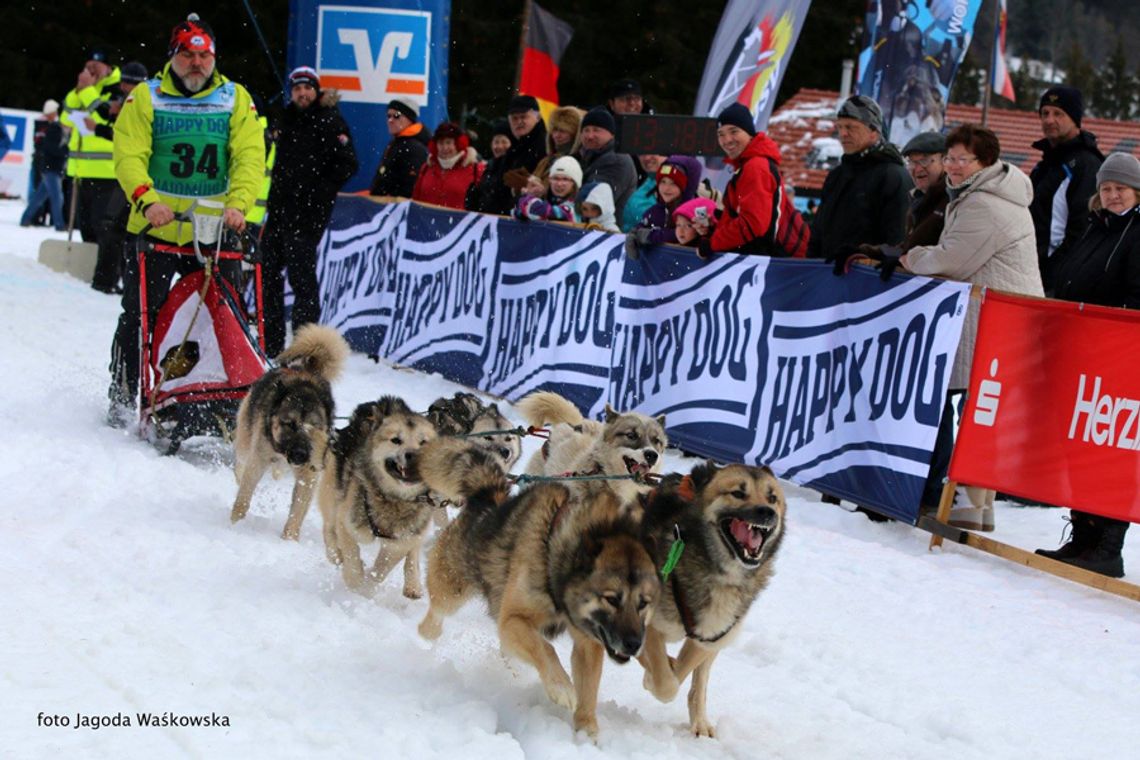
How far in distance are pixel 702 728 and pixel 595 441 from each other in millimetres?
2261

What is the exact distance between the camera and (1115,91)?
46.7m

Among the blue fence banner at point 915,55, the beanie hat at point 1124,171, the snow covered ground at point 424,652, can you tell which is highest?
the blue fence banner at point 915,55

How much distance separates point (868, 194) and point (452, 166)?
17.3 ft

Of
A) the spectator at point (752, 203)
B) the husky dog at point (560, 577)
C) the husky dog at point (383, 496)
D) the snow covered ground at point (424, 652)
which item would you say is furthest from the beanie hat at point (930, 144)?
the husky dog at point (560, 577)

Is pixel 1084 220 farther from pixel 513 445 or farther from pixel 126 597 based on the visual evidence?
pixel 126 597

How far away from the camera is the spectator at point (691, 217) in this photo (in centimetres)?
829

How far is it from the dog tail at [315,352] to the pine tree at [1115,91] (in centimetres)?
4520

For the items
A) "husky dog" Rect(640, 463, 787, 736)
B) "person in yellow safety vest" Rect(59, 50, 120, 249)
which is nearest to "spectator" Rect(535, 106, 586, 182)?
"husky dog" Rect(640, 463, 787, 736)

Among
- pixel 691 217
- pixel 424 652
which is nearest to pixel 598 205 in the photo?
pixel 691 217

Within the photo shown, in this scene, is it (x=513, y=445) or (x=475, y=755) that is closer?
(x=475, y=755)

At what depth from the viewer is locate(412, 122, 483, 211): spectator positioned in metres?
11.7

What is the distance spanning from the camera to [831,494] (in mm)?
7059

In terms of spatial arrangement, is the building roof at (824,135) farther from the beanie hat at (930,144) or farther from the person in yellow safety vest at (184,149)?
the person in yellow safety vest at (184,149)

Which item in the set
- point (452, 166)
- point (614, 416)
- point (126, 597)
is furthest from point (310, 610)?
point (452, 166)
